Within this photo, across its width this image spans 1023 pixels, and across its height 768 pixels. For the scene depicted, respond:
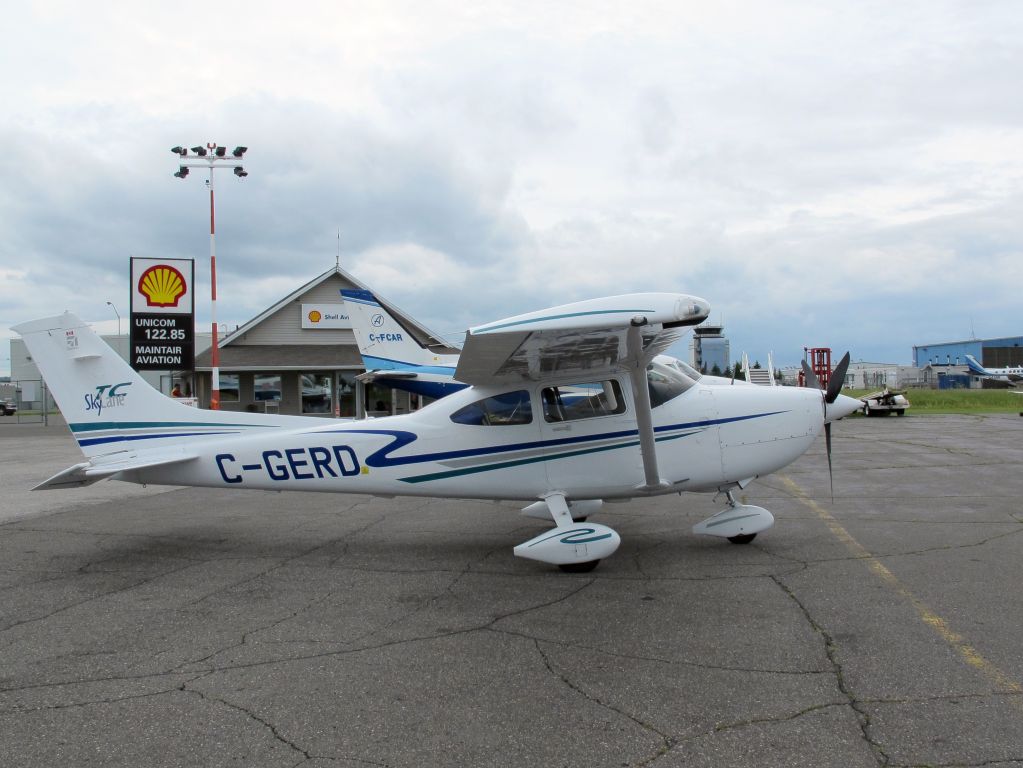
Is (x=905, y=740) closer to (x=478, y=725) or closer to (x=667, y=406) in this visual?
(x=478, y=725)

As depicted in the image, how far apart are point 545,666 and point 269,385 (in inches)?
1002

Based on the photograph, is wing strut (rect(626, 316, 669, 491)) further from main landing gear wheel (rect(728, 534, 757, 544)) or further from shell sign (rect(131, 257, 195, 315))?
shell sign (rect(131, 257, 195, 315))

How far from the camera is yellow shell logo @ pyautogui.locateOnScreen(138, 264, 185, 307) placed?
22.2 m

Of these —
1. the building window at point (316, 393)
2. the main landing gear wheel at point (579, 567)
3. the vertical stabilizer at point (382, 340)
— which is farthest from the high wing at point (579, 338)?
the building window at point (316, 393)

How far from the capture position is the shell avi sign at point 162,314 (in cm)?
2212

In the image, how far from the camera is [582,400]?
7.23m

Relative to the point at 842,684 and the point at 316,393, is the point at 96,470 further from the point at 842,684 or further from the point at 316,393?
the point at 316,393

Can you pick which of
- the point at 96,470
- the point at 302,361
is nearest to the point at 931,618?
the point at 96,470

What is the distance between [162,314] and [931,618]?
22.7 metres

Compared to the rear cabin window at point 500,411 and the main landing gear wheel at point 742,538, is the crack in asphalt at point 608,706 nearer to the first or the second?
the rear cabin window at point 500,411

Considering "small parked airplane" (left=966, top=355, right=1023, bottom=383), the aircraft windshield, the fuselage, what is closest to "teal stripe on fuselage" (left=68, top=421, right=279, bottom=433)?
the fuselage

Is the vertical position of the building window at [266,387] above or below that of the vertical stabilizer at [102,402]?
above

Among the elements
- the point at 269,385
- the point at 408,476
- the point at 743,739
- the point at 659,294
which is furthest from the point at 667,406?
the point at 269,385

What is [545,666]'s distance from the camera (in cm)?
431
